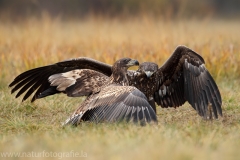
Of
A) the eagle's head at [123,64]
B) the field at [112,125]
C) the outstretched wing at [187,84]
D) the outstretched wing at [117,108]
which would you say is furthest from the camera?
the eagle's head at [123,64]

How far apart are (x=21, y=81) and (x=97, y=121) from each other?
1.76 meters

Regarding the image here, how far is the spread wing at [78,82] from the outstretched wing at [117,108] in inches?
13.9

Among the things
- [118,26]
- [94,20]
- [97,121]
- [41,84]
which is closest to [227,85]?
[41,84]

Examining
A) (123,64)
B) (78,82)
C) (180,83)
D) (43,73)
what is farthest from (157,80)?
(43,73)

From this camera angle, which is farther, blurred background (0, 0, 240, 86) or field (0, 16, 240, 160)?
blurred background (0, 0, 240, 86)

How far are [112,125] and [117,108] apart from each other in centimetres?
27

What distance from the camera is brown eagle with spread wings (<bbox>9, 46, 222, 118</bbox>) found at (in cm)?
704

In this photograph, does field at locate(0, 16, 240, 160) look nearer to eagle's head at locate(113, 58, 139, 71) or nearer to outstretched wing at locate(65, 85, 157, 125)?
outstretched wing at locate(65, 85, 157, 125)

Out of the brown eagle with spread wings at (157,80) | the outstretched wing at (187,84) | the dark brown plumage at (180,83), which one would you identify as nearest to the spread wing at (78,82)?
the brown eagle with spread wings at (157,80)

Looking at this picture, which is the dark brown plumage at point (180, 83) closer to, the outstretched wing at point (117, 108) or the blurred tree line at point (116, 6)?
the outstretched wing at point (117, 108)

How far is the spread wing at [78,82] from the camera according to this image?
6.95m

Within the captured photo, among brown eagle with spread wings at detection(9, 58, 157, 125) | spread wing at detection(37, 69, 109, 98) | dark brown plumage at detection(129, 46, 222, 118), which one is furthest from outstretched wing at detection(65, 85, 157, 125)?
dark brown plumage at detection(129, 46, 222, 118)

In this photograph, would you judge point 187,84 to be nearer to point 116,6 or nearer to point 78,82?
point 78,82

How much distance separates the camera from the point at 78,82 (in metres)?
7.05
